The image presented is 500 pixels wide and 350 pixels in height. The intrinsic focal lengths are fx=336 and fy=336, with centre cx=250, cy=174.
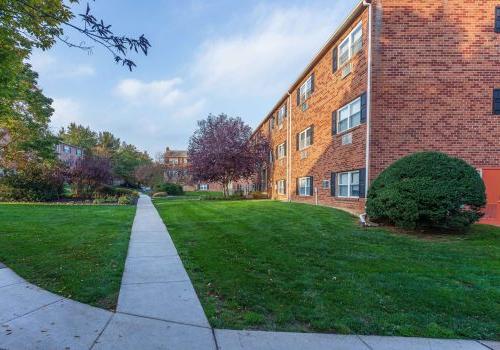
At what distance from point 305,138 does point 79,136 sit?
61634mm

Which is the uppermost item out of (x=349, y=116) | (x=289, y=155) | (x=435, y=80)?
(x=435, y=80)

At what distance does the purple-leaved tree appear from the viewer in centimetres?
2597

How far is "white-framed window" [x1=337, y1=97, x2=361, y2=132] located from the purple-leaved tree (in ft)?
42.0

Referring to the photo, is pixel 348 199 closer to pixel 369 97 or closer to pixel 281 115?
pixel 369 97

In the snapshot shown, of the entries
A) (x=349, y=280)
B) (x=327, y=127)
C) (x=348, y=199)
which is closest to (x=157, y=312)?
(x=349, y=280)

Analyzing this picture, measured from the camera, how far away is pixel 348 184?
13.6 m

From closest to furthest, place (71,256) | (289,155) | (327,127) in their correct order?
(71,256) < (327,127) < (289,155)

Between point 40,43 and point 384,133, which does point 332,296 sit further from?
point 384,133

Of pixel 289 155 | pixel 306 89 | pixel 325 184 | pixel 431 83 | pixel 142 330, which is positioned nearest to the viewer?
pixel 142 330

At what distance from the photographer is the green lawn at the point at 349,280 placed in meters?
3.86

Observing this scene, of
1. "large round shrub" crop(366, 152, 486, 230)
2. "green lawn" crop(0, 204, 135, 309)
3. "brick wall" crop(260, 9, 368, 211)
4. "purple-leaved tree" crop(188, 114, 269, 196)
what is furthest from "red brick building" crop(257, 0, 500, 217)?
"purple-leaved tree" crop(188, 114, 269, 196)

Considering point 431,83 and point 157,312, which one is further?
point 431,83

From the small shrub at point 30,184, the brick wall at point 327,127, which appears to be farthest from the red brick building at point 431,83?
the small shrub at point 30,184

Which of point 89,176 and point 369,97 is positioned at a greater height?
point 369,97
